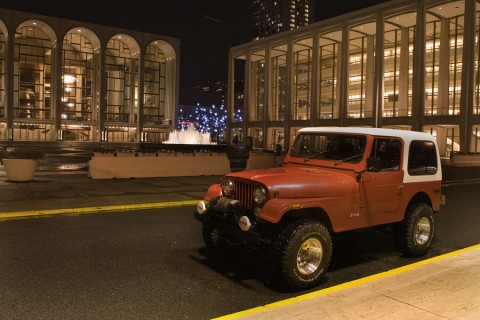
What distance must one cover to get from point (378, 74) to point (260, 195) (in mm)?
48494

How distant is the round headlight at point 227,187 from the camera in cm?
586

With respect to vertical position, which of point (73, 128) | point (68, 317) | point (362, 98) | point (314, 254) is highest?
point (362, 98)

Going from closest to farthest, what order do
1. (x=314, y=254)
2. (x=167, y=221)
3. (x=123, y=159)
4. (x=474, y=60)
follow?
(x=314, y=254) → (x=167, y=221) → (x=123, y=159) → (x=474, y=60)

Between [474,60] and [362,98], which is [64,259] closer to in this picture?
[474,60]

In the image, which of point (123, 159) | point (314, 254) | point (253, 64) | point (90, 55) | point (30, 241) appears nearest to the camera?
point (314, 254)

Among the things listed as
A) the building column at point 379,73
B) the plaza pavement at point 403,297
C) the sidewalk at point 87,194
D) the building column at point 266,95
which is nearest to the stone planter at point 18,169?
the sidewalk at point 87,194

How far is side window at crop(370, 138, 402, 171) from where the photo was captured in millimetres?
6402

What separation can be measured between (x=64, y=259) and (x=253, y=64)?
6774 centimetres

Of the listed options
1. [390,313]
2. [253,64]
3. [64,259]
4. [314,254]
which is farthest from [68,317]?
[253,64]

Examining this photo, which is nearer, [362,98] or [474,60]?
[474,60]

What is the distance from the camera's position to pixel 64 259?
6.50 metres

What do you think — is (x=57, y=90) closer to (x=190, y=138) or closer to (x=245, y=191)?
(x=190, y=138)

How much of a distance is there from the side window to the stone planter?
42.3ft

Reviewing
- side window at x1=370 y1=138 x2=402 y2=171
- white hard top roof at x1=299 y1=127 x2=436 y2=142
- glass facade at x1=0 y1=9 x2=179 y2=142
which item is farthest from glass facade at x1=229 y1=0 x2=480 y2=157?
side window at x1=370 y1=138 x2=402 y2=171
